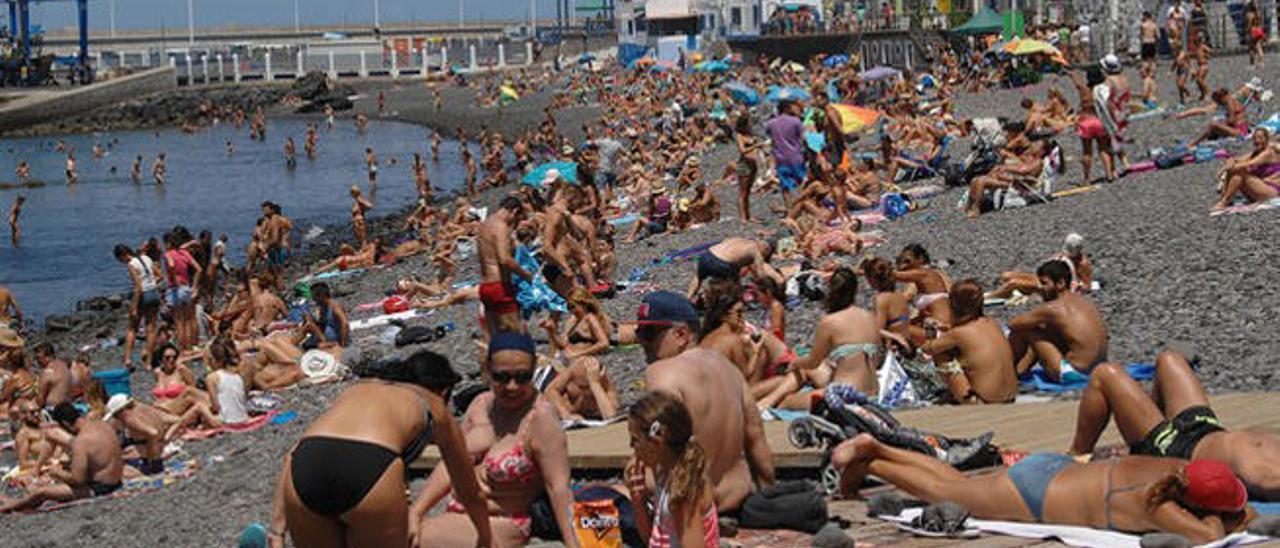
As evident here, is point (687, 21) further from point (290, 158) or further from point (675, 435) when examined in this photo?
point (675, 435)

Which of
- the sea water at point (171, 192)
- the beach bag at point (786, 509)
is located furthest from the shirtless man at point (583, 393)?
the sea water at point (171, 192)

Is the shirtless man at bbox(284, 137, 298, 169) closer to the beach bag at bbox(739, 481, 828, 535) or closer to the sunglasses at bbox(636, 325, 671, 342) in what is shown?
the sunglasses at bbox(636, 325, 671, 342)

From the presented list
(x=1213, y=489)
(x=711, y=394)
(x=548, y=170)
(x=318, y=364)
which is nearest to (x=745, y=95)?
(x=548, y=170)

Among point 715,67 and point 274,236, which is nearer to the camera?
point 274,236

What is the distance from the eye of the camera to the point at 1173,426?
634 centimetres

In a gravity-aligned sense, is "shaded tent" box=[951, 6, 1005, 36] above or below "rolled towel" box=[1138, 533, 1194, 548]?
above

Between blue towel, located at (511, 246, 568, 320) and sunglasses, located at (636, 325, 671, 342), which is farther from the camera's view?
blue towel, located at (511, 246, 568, 320)

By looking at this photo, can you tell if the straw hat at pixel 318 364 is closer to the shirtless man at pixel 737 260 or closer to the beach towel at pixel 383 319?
the beach towel at pixel 383 319

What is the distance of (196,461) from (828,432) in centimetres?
505

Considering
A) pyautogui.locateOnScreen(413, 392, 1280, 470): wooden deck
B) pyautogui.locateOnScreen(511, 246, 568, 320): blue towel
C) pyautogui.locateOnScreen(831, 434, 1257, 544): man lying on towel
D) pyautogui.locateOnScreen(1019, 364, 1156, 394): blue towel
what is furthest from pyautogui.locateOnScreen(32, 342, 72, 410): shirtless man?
pyautogui.locateOnScreen(831, 434, 1257, 544): man lying on towel

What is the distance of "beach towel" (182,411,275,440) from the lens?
11695 millimetres

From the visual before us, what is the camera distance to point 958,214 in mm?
17312

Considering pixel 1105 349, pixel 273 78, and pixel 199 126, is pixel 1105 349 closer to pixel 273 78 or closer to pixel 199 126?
pixel 199 126

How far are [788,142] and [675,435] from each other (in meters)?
12.9
